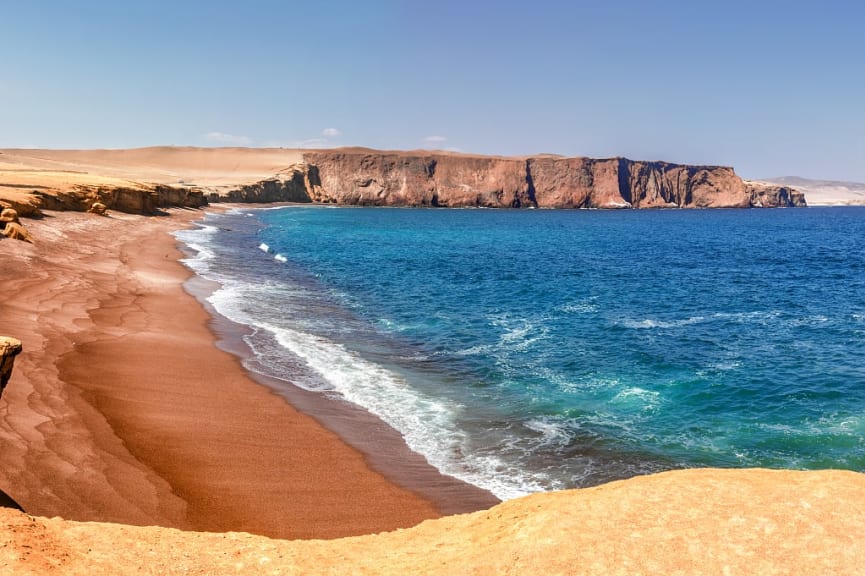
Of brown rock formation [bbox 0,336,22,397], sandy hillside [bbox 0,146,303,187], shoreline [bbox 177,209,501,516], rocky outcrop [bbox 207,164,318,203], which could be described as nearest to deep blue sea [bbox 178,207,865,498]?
shoreline [bbox 177,209,501,516]

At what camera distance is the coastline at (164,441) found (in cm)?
955

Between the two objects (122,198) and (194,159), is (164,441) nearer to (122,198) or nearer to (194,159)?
(122,198)

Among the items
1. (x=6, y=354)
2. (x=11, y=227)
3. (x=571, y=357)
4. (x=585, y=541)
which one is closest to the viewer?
(x=585, y=541)

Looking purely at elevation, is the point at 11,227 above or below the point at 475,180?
below

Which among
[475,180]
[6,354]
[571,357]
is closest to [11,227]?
[571,357]

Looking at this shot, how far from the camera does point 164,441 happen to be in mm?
12180

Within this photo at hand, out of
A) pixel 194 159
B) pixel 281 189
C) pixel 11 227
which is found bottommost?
pixel 11 227

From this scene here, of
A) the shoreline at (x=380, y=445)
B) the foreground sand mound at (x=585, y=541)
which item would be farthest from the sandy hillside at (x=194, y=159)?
the foreground sand mound at (x=585, y=541)

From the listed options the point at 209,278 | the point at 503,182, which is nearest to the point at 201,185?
the point at 503,182

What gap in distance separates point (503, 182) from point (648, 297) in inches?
5752

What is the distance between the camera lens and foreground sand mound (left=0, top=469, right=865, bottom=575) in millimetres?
5832

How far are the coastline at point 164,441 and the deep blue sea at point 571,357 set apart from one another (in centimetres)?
195

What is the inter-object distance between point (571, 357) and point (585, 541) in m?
15.8

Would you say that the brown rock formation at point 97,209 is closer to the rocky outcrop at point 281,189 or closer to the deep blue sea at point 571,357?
the deep blue sea at point 571,357
